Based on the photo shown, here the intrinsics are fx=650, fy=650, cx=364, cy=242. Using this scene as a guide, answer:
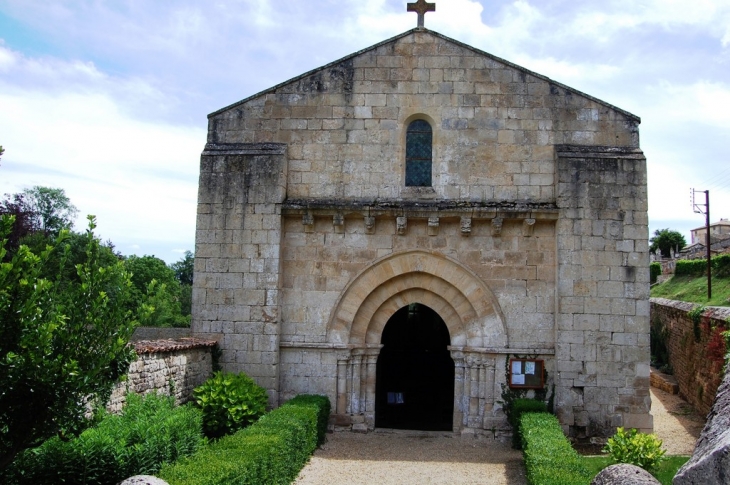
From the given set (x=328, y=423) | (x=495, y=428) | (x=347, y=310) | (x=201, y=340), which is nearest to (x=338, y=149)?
(x=347, y=310)

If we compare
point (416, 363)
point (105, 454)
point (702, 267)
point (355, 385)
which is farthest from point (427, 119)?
point (702, 267)

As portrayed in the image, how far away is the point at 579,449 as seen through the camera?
37.5 ft

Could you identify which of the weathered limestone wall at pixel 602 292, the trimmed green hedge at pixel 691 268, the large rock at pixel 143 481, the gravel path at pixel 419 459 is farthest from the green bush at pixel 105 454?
the trimmed green hedge at pixel 691 268

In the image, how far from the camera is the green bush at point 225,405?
418 inches

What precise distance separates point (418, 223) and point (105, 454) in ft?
22.9

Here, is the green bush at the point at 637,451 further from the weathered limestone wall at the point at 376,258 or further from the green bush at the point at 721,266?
the green bush at the point at 721,266

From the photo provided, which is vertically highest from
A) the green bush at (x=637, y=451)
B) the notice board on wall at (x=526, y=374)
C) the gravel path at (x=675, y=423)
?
the notice board on wall at (x=526, y=374)

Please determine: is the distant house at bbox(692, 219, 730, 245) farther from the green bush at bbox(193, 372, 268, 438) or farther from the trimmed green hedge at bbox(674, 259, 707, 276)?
the green bush at bbox(193, 372, 268, 438)

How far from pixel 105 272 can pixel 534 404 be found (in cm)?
774

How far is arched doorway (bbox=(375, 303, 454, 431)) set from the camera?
48.6ft

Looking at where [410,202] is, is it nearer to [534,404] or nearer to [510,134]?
[510,134]

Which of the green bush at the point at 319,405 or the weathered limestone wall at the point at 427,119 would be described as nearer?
the green bush at the point at 319,405

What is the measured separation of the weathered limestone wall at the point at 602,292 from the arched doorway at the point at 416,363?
3723mm

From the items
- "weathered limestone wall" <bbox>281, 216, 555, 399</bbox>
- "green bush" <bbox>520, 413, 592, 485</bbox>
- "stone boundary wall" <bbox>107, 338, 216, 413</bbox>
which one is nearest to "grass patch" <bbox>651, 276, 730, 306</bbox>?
"weathered limestone wall" <bbox>281, 216, 555, 399</bbox>
